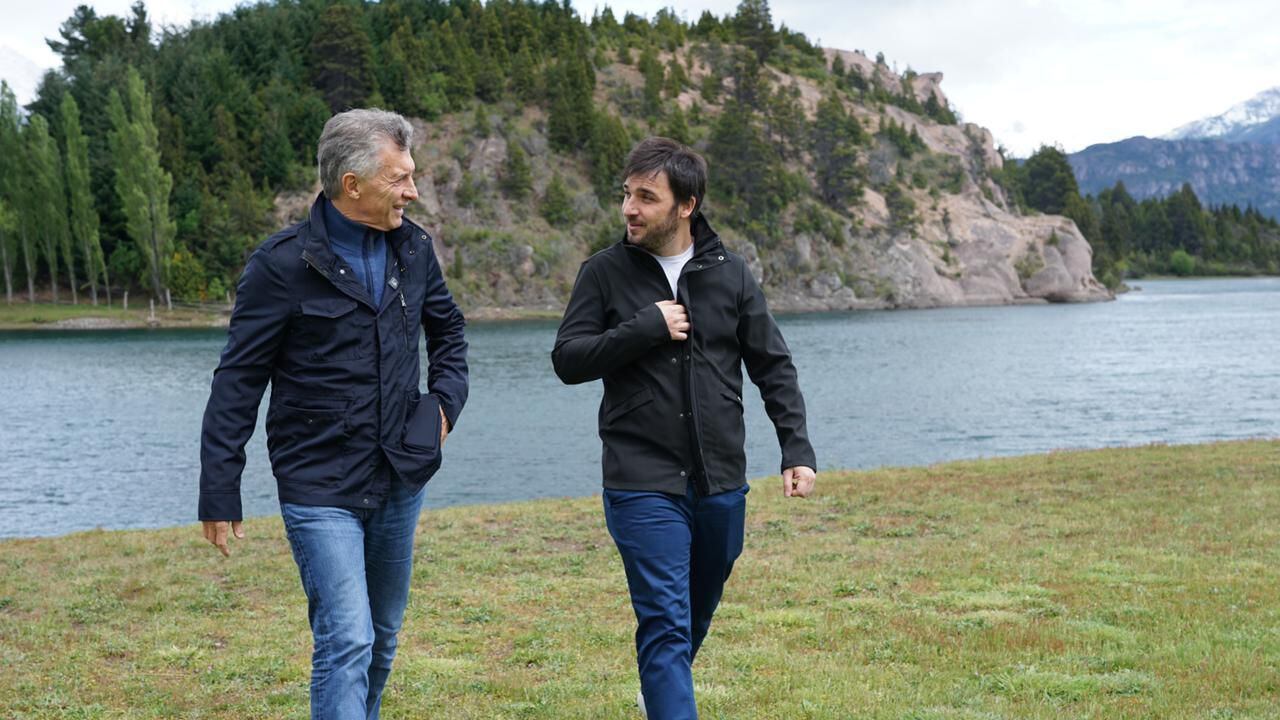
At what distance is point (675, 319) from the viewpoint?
480 cm

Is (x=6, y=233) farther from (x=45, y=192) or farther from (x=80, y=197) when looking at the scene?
(x=80, y=197)

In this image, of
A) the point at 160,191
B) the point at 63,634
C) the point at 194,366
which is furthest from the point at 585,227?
the point at 63,634

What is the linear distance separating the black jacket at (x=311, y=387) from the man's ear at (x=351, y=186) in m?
0.15

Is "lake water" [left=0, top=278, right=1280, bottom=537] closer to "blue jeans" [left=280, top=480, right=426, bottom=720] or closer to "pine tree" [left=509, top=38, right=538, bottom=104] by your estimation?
"blue jeans" [left=280, top=480, right=426, bottom=720]

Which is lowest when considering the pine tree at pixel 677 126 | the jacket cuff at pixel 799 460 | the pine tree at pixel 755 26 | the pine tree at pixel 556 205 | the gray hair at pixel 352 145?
the jacket cuff at pixel 799 460

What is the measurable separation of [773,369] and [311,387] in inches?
86.5

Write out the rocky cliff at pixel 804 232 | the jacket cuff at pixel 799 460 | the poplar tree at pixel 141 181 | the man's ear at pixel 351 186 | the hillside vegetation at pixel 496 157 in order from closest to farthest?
the man's ear at pixel 351 186, the jacket cuff at pixel 799 460, the poplar tree at pixel 141 181, the hillside vegetation at pixel 496 157, the rocky cliff at pixel 804 232

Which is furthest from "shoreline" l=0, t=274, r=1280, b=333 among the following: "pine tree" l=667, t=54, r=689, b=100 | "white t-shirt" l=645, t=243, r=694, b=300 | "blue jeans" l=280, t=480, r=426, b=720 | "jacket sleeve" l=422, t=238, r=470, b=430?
"blue jeans" l=280, t=480, r=426, b=720

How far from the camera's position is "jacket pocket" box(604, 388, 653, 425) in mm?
4910

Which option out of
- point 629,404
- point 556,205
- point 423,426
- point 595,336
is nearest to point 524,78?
point 556,205

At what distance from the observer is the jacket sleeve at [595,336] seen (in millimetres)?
4797

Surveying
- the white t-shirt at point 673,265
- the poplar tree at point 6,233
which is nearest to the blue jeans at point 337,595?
the white t-shirt at point 673,265

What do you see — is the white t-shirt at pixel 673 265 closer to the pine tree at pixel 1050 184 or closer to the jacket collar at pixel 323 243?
the jacket collar at pixel 323 243

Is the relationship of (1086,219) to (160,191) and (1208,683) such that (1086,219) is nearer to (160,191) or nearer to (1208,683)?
(160,191)
